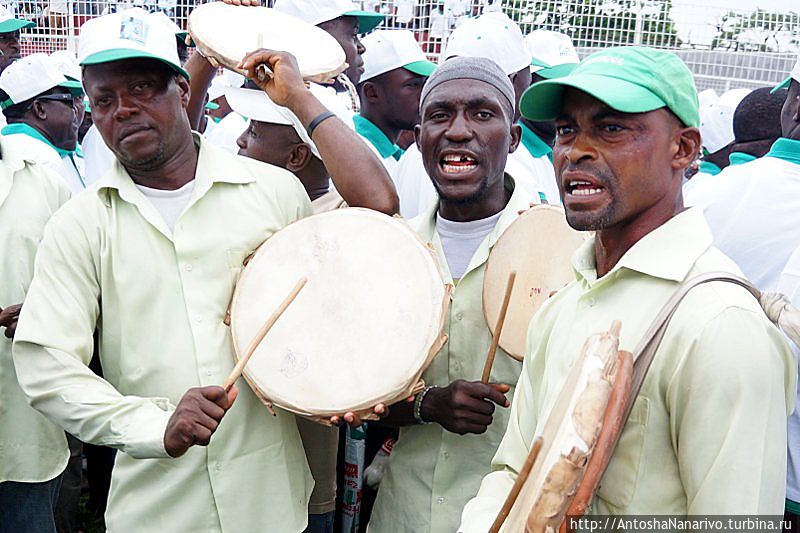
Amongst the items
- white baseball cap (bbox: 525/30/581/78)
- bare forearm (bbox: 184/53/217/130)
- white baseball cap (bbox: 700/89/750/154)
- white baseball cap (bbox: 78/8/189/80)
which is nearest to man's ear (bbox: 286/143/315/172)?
bare forearm (bbox: 184/53/217/130)

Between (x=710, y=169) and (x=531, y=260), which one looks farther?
(x=710, y=169)

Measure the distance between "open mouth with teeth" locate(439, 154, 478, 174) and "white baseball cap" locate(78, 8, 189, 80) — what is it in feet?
3.07

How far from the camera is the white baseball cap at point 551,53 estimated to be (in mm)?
5953

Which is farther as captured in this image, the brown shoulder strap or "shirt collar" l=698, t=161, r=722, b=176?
"shirt collar" l=698, t=161, r=722, b=176

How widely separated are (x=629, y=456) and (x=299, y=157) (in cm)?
232

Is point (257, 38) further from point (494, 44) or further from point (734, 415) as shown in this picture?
point (494, 44)

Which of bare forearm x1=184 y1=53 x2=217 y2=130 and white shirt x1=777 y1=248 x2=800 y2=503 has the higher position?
bare forearm x1=184 y1=53 x2=217 y2=130

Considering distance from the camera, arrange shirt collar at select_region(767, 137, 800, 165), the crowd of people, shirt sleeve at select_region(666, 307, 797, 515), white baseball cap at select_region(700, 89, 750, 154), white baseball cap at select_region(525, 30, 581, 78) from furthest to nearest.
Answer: white baseball cap at select_region(700, 89, 750, 154)
white baseball cap at select_region(525, 30, 581, 78)
shirt collar at select_region(767, 137, 800, 165)
the crowd of people
shirt sleeve at select_region(666, 307, 797, 515)

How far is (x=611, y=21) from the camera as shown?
395 inches

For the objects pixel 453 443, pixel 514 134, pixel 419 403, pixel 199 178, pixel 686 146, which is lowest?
pixel 453 443

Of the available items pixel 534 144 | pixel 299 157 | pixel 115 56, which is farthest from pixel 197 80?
pixel 534 144

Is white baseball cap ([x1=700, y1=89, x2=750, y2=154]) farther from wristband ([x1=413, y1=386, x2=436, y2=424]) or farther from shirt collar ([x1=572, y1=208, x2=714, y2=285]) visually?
shirt collar ([x1=572, y1=208, x2=714, y2=285])

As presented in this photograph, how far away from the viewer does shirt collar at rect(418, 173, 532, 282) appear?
2.81m

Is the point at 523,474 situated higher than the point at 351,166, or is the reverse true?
the point at 351,166
